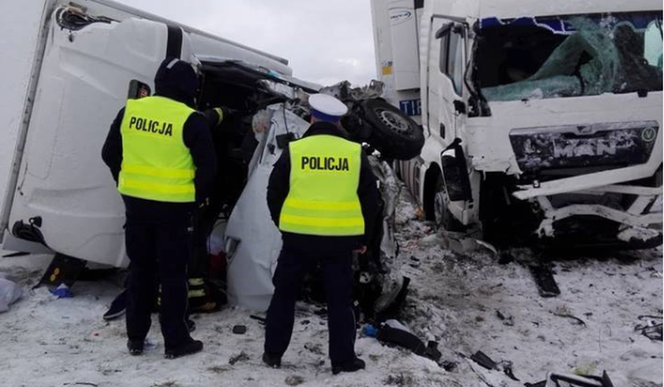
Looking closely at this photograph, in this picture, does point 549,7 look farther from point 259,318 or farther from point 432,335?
point 259,318

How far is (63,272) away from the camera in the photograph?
14.8 feet

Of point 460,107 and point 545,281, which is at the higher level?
point 460,107

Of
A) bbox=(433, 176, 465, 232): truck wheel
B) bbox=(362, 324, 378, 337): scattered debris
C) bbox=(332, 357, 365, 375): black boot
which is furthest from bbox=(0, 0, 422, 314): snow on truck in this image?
bbox=(433, 176, 465, 232): truck wheel

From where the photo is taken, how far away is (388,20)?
8.91 meters

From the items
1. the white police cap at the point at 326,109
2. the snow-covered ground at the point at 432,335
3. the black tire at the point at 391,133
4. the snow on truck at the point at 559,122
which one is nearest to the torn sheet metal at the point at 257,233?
the snow-covered ground at the point at 432,335

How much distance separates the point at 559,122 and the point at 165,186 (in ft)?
11.9

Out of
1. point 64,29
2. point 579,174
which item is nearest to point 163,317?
point 64,29

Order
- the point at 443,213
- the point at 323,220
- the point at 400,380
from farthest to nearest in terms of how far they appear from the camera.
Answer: the point at 443,213 < the point at 323,220 < the point at 400,380

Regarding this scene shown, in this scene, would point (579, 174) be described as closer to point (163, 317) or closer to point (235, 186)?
point (235, 186)

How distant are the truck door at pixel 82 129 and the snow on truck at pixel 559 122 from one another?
2.93 meters

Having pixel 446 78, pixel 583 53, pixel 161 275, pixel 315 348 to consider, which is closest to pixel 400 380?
pixel 315 348

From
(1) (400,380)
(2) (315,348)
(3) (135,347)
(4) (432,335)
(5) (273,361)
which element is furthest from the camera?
(4) (432,335)

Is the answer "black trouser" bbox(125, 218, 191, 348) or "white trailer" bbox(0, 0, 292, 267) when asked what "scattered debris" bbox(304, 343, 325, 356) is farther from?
"white trailer" bbox(0, 0, 292, 267)

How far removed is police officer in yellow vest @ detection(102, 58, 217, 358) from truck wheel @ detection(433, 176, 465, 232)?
3.66 meters
